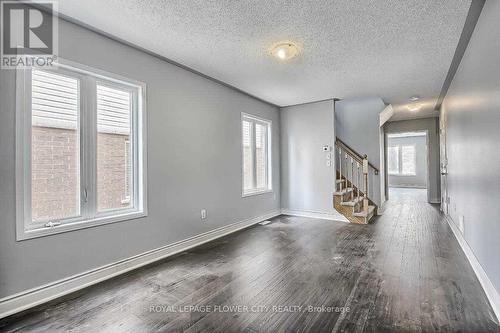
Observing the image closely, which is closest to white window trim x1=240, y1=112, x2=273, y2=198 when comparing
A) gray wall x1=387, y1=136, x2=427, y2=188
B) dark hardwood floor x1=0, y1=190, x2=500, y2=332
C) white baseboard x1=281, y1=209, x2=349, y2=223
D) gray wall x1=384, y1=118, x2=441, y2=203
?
white baseboard x1=281, y1=209, x2=349, y2=223

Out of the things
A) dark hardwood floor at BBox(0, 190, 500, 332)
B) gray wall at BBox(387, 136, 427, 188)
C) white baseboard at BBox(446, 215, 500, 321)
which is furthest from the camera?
gray wall at BBox(387, 136, 427, 188)

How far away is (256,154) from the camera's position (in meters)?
5.14

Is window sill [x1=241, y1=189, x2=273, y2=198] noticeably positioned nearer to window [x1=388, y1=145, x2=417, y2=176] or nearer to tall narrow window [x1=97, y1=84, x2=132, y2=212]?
tall narrow window [x1=97, y1=84, x2=132, y2=212]

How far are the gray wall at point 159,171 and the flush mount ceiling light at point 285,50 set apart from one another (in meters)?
1.33

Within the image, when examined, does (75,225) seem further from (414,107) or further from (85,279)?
(414,107)

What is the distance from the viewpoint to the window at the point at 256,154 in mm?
4809

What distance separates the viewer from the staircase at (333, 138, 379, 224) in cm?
486

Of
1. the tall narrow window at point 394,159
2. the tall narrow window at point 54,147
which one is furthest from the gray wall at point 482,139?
the tall narrow window at point 394,159

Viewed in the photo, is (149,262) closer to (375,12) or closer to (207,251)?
(207,251)

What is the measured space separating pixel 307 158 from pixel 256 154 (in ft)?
3.83

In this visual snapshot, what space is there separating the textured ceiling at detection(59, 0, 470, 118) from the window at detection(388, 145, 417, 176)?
930 cm

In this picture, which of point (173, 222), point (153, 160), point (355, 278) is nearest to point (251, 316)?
point (355, 278)

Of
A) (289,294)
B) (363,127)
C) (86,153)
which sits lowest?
(289,294)

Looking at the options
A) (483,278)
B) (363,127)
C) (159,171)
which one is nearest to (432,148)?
(363,127)
